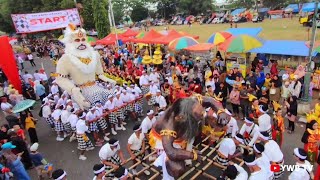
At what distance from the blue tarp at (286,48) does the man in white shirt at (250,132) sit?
6.92 m

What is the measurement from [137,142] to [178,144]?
155 cm

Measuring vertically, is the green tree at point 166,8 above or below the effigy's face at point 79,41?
above

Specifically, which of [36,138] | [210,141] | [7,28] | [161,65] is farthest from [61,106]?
[7,28]

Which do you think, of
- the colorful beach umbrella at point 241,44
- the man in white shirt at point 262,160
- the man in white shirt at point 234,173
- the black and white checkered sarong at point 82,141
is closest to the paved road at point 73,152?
the black and white checkered sarong at point 82,141

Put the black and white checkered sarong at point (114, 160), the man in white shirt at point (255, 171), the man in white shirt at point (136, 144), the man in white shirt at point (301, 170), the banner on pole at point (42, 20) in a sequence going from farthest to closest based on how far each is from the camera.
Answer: the banner on pole at point (42, 20)
the man in white shirt at point (136, 144)
the black and white checkered sarong at point (114, 160)
the man in white shirt at point (255, 171)
the man in white shirt at point (301, 170)

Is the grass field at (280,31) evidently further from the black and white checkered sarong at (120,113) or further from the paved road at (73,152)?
the black and white checkered sarong at (120,113)

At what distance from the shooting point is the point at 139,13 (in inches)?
2228

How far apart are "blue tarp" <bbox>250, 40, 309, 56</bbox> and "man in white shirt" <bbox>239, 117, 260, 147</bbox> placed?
6.92 m

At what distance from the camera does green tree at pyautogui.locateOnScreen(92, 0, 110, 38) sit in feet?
73.1

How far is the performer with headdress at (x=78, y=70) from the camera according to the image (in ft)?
27.0

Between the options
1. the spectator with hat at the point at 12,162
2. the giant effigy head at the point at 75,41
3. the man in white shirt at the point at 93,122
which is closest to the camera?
the spectator with hat at the point at 12,162

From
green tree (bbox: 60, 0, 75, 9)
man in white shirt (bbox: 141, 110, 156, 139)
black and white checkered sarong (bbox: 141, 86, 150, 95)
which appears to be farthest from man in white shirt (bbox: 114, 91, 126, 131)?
green tree (bbox: 60, 0, 75, 9)

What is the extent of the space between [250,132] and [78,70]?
548cm

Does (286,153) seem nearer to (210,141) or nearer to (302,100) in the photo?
(210,141)
